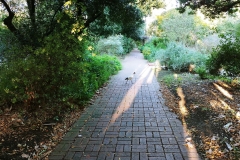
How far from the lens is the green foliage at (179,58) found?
1229cm

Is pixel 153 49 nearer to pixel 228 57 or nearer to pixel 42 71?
pixel 228 57

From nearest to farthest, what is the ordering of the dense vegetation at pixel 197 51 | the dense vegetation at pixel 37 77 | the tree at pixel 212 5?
1. the dense vegetation at pixel 37 77
2. the tree at pixel 212 5
3. the dense vegetation at pixel 197 51

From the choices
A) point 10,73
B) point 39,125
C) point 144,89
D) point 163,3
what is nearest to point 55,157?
point 39,125

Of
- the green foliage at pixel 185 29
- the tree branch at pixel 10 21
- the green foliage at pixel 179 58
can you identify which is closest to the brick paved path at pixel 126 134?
the tree branch at pixel 10 21

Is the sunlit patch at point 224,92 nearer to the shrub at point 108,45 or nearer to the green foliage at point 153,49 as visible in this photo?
the green foliage at point 153,49

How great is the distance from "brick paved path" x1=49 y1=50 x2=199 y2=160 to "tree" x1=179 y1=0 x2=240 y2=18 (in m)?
3.84

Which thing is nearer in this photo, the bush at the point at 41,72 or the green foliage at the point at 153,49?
the bush at the point at 41,72

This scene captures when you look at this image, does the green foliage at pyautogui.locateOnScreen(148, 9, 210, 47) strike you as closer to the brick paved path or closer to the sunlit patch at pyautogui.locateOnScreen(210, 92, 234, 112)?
the sunlit patch at pyautogui.locateOnScreen(210, 92, 234, 112)

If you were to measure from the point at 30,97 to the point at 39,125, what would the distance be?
0.78 meters

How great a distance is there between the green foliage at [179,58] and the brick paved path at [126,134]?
19.8 ft

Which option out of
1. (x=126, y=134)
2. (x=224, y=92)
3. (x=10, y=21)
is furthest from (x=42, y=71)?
(x=224, y=92)

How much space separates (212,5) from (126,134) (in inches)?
241

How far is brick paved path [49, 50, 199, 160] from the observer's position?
3.74 m

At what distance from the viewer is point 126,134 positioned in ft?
14.9
